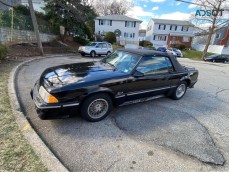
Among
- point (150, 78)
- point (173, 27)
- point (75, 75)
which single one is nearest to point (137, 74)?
point (150, 78)

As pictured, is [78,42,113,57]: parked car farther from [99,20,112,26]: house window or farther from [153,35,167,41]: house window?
[153,35,167,41]: house window

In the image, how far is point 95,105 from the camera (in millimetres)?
3453

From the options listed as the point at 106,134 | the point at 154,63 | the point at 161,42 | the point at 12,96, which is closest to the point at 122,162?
the point at 106,134

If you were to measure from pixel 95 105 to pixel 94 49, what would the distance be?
1397cm

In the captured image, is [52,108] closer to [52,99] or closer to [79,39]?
[52,99]

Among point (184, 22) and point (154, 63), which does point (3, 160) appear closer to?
point (154, 63)

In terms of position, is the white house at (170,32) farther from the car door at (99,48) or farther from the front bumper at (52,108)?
the front bumper at (52,108)

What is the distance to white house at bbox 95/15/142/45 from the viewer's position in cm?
4047

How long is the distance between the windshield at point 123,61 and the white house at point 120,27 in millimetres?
36724

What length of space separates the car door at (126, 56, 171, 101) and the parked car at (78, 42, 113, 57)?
1273 centimetres

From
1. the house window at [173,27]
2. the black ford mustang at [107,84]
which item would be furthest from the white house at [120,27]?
the black ford mustang at [107,84]

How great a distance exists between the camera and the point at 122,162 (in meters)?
2.50

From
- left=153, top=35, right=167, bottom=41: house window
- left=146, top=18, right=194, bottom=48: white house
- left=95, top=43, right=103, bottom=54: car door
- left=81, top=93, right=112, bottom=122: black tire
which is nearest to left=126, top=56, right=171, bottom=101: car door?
left=81, top=93, right=112, bottom=122: black tire

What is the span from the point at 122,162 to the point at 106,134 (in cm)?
74
